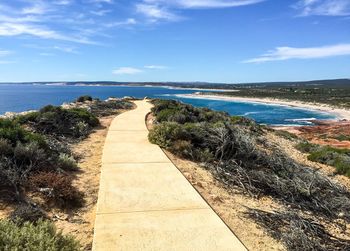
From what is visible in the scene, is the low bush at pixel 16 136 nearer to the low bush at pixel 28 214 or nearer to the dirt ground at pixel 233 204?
the low bush at pixel 28 214

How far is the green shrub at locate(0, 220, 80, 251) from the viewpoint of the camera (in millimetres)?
3646

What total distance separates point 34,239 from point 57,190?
2.77 meters

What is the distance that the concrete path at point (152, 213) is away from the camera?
4.91 m

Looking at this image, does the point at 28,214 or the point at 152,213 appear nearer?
the point at 28,214

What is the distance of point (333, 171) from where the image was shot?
44.5ft

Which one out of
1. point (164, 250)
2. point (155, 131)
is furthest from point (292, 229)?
point (155, 131)

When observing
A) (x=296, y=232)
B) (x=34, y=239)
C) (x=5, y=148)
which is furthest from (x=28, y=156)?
(x=296, y=232)

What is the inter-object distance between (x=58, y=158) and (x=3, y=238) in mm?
4845

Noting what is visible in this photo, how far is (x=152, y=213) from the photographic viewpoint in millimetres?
5910

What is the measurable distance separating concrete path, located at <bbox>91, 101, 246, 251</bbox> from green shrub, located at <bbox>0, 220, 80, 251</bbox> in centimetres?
67

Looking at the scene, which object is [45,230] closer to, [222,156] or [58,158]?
[58,158]

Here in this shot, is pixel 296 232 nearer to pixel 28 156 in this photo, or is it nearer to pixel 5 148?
pixel 28 156

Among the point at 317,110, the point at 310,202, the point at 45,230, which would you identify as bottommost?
the point at 317,110

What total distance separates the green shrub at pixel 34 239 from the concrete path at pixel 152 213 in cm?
67
